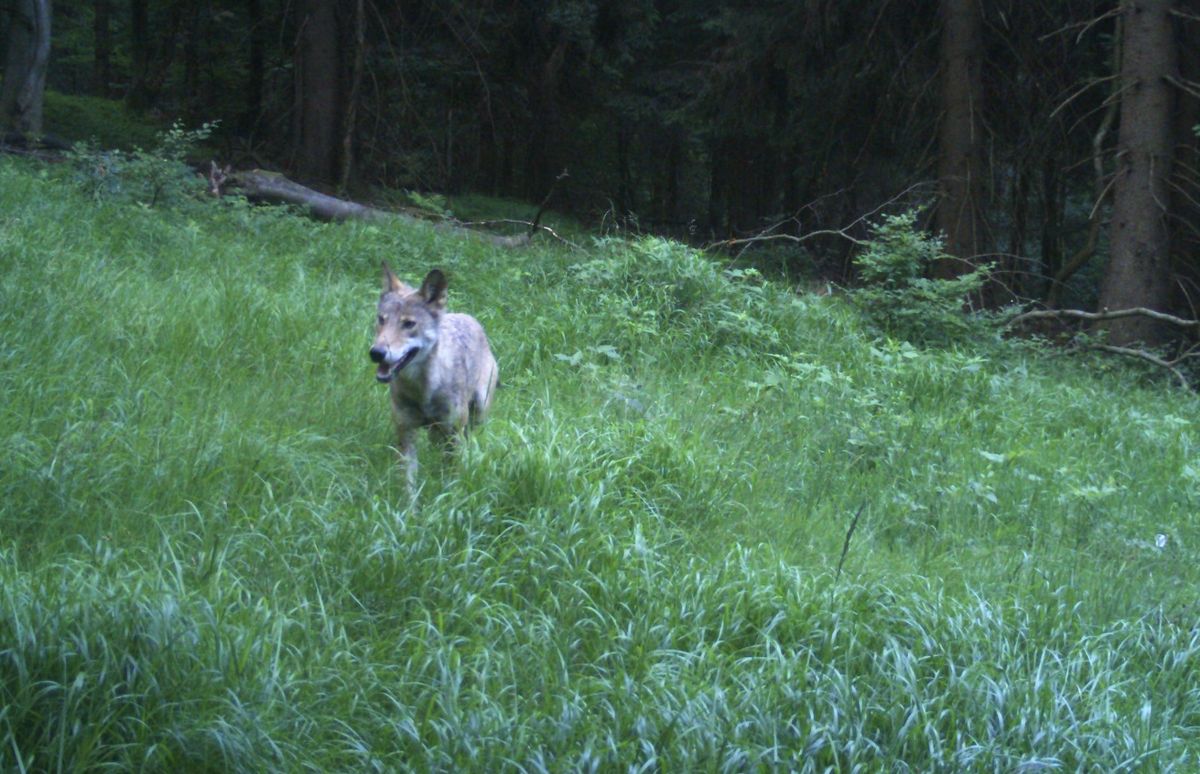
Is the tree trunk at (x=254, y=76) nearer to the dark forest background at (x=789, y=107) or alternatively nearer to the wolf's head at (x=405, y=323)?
the dark forest background at (x=789, y=107)

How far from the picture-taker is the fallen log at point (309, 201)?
14.4 metres

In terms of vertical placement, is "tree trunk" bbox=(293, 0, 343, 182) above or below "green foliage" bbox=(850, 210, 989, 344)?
above

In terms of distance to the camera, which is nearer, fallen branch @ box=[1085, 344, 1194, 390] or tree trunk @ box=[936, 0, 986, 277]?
fallen branch @ box=[1085, 344, 1194, 390]

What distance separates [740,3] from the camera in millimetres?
21109

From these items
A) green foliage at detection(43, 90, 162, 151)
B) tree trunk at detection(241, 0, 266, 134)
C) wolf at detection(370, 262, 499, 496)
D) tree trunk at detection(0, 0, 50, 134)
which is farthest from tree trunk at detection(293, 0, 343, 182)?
wolf at detection(370, 262, 499, 496)

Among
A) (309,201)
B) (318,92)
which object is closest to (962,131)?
(309,201)

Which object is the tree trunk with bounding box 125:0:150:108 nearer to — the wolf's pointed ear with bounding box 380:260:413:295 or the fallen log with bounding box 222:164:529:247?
the fallen log with bounding box 222:164:529:247

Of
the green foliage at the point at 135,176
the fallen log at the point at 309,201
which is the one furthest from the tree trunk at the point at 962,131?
the green foliage at the point at 135,176

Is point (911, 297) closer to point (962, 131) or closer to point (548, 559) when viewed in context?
point (962, 131)

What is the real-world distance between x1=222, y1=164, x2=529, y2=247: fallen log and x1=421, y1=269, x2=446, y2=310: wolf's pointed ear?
7.43m

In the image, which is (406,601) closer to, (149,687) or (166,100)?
(149,687)

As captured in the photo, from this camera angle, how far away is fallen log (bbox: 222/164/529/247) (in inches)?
566

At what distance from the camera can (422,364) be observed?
21.7 ft

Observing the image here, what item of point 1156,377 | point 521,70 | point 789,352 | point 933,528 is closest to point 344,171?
point 521,70
